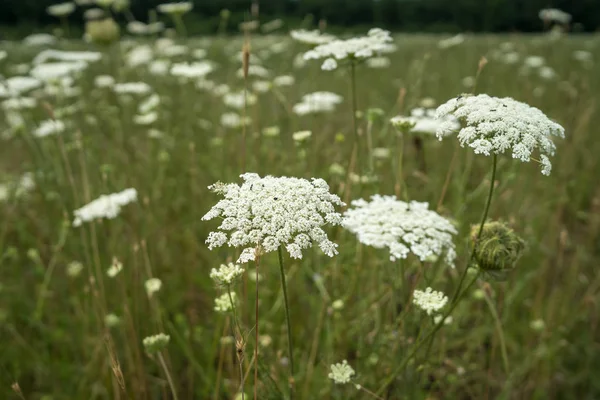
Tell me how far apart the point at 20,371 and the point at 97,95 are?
376cm

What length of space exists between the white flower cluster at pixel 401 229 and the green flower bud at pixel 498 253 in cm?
15

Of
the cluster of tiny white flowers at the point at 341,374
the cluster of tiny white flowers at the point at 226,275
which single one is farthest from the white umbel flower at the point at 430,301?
the cluster of tiny white flowers at the point at 226,275

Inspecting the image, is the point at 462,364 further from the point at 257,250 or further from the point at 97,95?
the point at 97,95

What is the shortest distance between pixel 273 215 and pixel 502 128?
0.72 m

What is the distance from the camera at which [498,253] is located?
1.41m

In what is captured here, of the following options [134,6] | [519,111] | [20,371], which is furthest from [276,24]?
[134,6]

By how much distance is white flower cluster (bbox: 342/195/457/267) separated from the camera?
1.55m

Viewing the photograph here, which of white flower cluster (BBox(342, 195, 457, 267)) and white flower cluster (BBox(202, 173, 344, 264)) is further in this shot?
white flower cluster (BBox(342, 195, 457, 267))

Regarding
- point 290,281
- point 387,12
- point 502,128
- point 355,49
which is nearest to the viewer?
point 502,128

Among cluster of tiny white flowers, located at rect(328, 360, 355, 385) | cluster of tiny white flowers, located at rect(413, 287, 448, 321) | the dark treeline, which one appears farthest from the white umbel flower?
the dark treeline

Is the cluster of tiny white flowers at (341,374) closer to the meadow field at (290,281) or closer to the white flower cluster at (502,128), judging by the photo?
the meadow field at (290,281)

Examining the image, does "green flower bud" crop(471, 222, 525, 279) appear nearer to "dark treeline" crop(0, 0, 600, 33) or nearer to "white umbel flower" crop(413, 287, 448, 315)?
"white umbel flower" crop(413, 287, 448, 315)

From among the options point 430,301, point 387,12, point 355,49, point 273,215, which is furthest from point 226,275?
point 387,12

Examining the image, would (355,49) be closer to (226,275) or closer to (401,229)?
(401,229)
